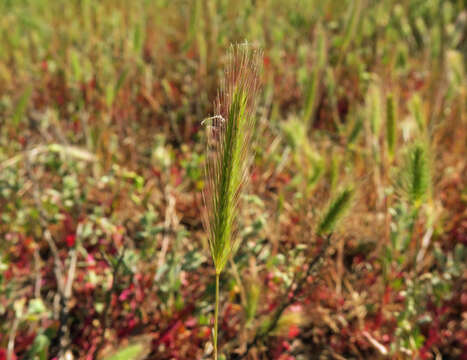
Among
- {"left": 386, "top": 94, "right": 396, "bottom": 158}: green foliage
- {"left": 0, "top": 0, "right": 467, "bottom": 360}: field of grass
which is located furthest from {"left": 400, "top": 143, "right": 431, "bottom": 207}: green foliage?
{"left": 386, "top": 94, "right": 396, "bottom": 158}: green foliage

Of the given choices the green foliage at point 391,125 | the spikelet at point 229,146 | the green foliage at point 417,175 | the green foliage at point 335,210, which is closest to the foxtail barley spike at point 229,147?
the spikelet at point 229,146

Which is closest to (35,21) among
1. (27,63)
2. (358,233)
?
(27,63)

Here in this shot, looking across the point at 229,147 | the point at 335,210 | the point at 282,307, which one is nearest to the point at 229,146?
the point at 229,147

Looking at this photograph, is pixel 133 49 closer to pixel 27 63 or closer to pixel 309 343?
pixel 27 63

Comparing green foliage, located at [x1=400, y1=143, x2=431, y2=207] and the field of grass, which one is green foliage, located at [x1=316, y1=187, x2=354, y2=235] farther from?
green foliage, located at [x1=400, y1=143, x2=431, y2=207]

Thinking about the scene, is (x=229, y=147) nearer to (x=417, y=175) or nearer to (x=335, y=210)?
(x=335, y=210)

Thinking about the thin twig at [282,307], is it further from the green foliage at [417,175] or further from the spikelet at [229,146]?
the spikelet at [229,146]

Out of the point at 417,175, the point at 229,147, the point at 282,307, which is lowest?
the point at 282,307
